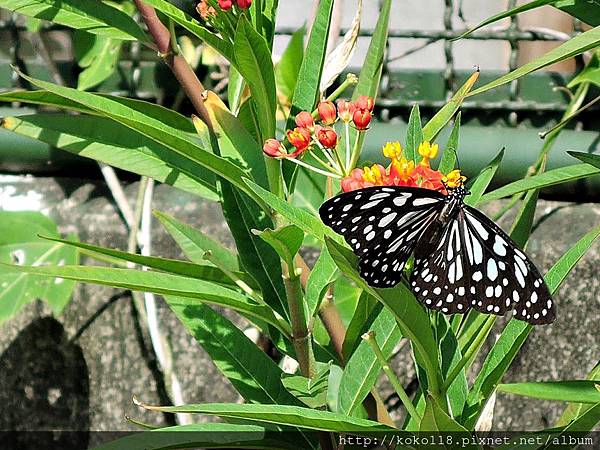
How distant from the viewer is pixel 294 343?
111 cm

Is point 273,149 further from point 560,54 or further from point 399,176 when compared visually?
point 560,54

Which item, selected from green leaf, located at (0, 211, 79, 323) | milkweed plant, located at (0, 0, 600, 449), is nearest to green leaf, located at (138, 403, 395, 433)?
milkweed plant, located at (0, 0, 600, 449)

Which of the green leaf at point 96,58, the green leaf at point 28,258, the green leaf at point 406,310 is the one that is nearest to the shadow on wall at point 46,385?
the green leaf at point 28,258

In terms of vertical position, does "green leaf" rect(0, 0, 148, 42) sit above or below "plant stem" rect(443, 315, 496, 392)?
above

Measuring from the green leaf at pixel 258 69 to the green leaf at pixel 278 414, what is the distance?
32 cm

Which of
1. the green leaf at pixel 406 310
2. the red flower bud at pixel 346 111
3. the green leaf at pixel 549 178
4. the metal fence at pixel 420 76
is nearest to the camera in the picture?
the green leaf at pixel 406 310

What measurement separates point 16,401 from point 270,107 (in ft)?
3.46

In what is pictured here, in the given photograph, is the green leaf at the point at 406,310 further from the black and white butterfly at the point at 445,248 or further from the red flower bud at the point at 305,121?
the red flower bud at the point at 305,121

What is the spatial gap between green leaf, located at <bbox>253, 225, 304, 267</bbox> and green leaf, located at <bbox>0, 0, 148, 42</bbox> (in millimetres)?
341

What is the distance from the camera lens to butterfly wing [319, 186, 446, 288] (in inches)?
35.3

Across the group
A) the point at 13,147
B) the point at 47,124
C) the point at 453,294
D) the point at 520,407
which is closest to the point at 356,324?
the point at 453,294

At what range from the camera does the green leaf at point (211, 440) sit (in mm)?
1121

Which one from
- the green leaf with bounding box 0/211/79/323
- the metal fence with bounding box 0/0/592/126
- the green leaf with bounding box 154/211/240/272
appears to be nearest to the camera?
the green leaf with bounding box 154/211/240/272

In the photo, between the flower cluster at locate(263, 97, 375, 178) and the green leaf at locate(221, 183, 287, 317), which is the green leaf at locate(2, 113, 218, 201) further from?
the flower cluster at locate(263, 97, 375, 178)
